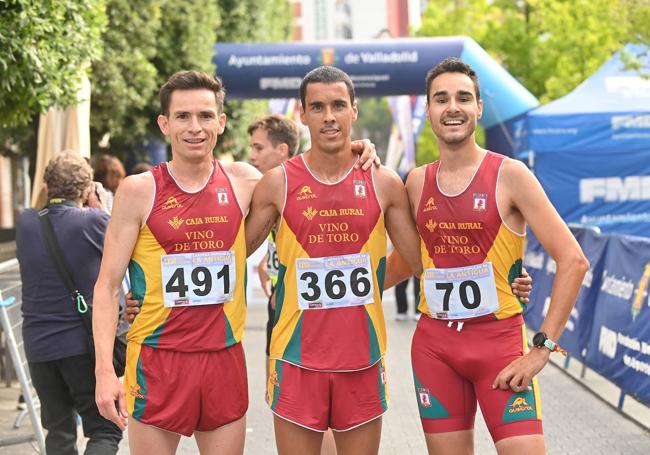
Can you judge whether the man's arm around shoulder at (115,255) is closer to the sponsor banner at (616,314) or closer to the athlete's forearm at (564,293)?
the athlete's forearm at (564,293)

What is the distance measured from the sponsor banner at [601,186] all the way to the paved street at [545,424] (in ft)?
26.3

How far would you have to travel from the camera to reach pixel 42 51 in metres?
8.87

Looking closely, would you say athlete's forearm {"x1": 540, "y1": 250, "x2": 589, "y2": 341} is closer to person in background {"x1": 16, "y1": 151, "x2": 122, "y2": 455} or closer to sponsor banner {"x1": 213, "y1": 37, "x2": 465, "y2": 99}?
person in background {"x1": 16, "y1": 151, "x2": 122, "y2": 455}

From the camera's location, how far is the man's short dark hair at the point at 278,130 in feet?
23.6

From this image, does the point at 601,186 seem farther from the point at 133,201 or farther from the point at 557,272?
the point at 133,201

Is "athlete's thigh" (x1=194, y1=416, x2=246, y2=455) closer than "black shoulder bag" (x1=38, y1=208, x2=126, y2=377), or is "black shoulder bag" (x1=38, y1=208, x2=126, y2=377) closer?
"athlete's thigh" (x1=194, y1=416, x2=246, y2=455)

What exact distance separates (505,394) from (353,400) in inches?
25.1

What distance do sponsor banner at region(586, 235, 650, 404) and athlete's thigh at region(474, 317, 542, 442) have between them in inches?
157

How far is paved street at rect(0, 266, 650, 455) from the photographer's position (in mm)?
8000

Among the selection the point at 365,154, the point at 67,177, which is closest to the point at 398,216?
the point at 365,154

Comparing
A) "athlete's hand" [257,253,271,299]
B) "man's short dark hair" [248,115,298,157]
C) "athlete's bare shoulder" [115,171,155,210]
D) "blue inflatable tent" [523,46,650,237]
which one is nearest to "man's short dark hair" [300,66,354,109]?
"athlete's bare shoulder" [115,171,155,210]

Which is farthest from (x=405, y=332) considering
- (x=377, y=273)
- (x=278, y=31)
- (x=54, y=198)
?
(x=278, y=31)

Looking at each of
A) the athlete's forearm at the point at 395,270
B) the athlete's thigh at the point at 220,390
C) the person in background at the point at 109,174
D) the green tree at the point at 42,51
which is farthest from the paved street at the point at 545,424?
the athlete's thigh at the point at 220,390

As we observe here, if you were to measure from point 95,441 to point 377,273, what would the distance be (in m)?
2.23
